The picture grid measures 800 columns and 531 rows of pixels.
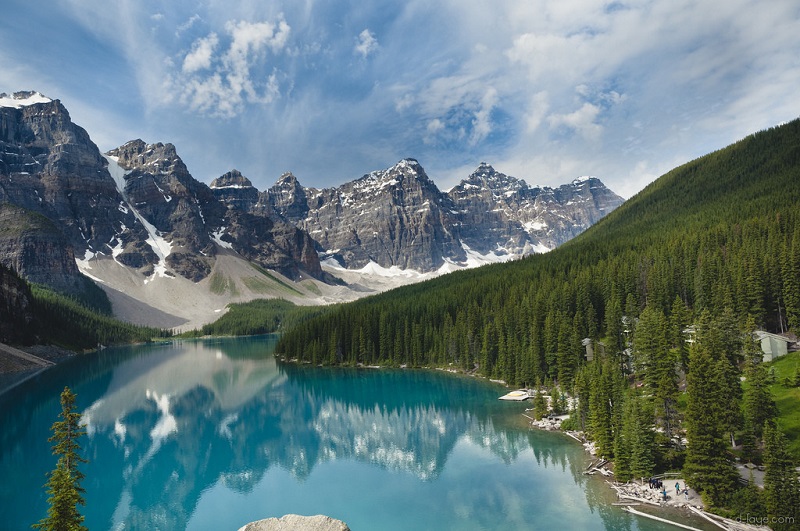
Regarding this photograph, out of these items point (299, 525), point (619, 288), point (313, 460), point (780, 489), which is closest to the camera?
point (299, 525)

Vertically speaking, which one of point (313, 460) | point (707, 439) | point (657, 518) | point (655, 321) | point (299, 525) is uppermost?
point (655, 321)

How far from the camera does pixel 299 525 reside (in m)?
13.5

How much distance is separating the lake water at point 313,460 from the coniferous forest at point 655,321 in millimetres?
6158

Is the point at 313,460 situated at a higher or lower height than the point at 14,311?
lower

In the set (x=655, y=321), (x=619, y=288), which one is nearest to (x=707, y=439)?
(x=655, y=321)

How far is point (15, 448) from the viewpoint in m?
57.2

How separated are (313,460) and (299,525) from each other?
41.0 m

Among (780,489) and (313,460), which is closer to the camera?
(780,489)

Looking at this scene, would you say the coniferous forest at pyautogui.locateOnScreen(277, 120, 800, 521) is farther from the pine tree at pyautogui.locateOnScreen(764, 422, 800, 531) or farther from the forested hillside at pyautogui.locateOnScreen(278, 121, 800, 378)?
the forested hillside at pyautogui.locateOnScreen(278, 121, 800, 378)

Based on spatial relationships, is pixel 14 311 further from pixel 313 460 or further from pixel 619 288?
pixel 619 288

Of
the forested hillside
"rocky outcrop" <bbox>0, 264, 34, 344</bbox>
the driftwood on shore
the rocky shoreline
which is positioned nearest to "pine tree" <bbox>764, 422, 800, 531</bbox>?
the rocky shoreline

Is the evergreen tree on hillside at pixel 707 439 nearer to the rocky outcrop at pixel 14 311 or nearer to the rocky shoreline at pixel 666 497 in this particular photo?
the rocky shoreline at pixel 666 497

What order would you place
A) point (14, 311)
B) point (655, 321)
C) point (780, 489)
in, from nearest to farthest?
point (780, 489)
point (655, 321)
point (14, 311)

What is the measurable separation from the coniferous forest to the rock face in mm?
26237
